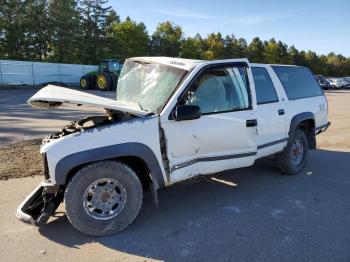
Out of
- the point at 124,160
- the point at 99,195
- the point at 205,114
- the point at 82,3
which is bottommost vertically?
the point at 99,195

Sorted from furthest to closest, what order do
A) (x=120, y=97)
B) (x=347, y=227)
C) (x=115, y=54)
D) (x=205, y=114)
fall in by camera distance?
1. (x=115, y=54)
2. (x=120, y=97)
3. (x=205, y=114)
4. (x=347, y=227)

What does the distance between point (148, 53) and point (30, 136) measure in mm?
49136

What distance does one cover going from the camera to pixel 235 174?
6.56 metres

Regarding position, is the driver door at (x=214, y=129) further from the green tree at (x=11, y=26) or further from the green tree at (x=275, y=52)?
the green tree at (x=275, y=52)

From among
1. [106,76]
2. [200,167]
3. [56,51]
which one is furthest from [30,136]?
[56,51]

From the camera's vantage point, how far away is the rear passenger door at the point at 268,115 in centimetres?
566

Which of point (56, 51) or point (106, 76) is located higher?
point (56, 51)

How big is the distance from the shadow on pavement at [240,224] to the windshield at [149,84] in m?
1.15

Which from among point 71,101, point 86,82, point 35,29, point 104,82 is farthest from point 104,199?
point 35,29

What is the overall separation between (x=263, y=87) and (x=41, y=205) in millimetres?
3722

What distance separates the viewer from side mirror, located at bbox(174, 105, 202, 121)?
173 inches

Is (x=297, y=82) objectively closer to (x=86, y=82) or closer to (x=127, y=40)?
(x=86, y=82)

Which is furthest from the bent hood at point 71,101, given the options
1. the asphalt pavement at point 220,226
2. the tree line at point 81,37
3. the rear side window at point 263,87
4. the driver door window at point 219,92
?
the tree line at point 81,37

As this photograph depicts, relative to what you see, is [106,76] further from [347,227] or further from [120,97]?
[347,227]
